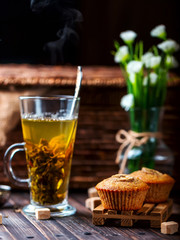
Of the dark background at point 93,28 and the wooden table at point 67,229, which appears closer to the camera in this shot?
the wooden table at point 67,229

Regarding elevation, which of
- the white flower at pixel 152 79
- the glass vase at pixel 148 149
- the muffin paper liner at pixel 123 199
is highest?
the white flower at pixel 152 79

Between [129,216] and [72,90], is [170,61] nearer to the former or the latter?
[72,90]

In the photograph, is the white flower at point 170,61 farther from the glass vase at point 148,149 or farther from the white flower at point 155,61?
the glass vase at point 148,149

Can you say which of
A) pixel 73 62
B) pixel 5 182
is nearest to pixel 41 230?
pixel 5 182

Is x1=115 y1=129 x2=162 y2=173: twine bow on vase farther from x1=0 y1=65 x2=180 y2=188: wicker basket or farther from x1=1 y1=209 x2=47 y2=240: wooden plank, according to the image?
x1=1 y1=209 x2=47 y2=240: wooden plank

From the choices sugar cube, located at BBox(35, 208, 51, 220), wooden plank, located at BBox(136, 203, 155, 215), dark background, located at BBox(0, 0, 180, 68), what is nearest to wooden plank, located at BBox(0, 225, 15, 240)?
sugar cube, located at BBox(35, 208, 51, 220)

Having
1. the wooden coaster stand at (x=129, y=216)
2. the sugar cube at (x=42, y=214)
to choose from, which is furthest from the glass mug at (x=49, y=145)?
the wooden coaster stand at (x=129, y=216)

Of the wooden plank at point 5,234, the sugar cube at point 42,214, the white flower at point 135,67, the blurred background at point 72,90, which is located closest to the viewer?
the wooden plank at point 5,234

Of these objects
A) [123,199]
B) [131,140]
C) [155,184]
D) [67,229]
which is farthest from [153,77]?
[67,229]
